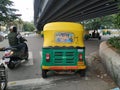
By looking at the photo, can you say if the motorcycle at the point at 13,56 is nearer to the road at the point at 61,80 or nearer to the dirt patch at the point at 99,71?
the road at the point at 61,80

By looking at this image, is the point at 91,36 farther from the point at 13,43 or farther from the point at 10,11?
the point at 13,43

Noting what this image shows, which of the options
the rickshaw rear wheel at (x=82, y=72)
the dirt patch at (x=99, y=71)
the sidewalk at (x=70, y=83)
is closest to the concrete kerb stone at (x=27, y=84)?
the sidewalk at (x=70, y=83)

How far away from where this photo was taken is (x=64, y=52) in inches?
347

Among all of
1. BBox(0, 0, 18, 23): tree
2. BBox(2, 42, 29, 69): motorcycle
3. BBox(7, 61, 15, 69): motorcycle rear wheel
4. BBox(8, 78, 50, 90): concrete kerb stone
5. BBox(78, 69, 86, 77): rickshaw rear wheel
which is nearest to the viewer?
BBox(8, 78, 50, 90): concrete kerb stone

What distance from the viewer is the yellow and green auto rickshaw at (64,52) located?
8742mm

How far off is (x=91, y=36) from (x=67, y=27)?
3009 centimetres

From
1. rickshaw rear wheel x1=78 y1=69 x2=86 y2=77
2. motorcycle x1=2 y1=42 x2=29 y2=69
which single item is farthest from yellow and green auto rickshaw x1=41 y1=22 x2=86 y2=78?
motorcycle x1=2 y1=42 x2=29 y2=69

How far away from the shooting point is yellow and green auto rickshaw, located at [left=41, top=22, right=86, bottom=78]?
874 centimetres

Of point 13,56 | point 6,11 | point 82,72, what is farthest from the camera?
point 6,11

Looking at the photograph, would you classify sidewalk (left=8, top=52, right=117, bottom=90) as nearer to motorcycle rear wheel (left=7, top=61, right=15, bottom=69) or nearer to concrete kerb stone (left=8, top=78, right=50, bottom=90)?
concrete kerb stone (left=8, top=78, right=50, bottom=90)

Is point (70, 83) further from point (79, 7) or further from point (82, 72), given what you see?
point (79, 7)

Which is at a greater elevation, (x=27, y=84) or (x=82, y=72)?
(x=82, y=72)

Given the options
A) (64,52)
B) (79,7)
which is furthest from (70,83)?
(79,7)

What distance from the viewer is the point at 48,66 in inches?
344
